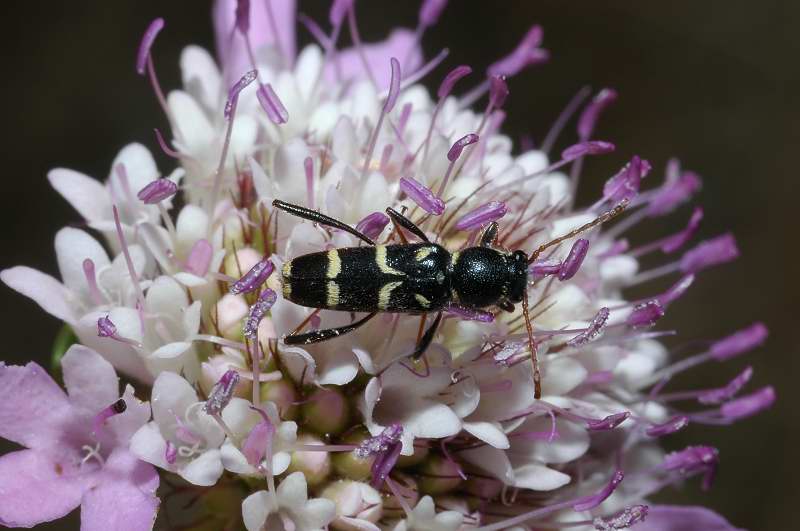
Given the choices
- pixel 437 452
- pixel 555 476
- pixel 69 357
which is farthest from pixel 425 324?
pixel 69 357

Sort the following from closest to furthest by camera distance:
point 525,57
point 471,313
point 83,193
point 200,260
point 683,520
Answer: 1. point 471,313
2. point 200,260
3. point 83,193
4. point 683,520
5. point 525,57

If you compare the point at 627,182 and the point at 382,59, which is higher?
the point at 382,59

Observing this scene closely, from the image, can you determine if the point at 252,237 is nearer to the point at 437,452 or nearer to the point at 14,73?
the point at 437,452

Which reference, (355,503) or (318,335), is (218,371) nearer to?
(318,335)

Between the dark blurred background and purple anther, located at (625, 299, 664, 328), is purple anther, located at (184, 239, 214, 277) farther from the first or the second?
the dark blurred background

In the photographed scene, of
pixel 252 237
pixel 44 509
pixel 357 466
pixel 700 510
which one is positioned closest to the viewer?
pixel 44 509

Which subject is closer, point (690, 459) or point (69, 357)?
point (69, 357)

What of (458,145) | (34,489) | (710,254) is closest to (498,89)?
(458,145)
